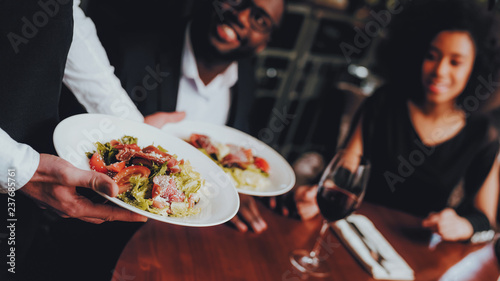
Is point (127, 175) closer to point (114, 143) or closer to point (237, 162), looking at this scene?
point (114, 143)

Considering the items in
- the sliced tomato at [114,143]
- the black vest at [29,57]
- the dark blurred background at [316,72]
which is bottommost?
the dark blurred background at [316,72]

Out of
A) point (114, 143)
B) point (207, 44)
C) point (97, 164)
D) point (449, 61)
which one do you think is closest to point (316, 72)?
point (449, 61)

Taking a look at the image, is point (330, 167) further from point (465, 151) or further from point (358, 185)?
point (465, 151)

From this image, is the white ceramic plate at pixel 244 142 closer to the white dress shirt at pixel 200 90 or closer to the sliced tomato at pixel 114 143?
the sliced tomato at pixel 114 143

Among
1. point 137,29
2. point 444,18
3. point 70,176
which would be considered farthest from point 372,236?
point 137,29

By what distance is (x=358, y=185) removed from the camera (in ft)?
4.09

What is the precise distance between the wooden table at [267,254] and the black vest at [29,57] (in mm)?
521

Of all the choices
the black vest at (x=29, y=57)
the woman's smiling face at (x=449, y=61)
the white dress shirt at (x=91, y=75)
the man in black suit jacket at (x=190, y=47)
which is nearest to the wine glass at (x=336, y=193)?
the white dress shirt at (x=91, y=75)

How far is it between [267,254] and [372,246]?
1.56ft

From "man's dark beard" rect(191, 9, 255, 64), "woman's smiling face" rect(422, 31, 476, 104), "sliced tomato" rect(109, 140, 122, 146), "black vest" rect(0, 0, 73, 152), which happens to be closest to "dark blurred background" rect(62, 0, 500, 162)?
"man's dark beard" rect(191, 9, 255, 64)

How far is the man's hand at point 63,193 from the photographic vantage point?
871 mm

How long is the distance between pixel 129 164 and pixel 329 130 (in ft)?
8.06

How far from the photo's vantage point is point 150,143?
1.18 meters

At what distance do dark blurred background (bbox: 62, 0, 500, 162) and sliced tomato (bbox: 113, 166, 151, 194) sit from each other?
2.29m
